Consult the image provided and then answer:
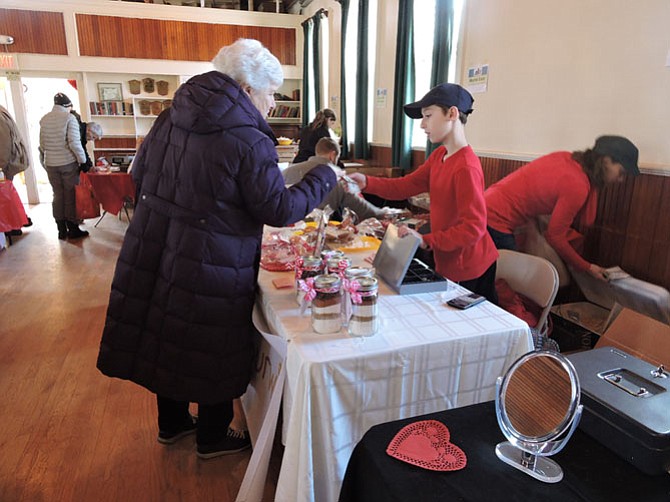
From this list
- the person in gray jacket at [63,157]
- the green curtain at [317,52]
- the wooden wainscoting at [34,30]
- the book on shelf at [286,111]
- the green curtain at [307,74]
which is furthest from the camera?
the book on shelf at [286,111]

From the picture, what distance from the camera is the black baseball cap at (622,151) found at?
235 cm

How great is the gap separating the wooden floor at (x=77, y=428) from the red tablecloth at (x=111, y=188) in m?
1.88

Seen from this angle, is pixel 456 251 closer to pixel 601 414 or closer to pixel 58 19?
pixel 601 414

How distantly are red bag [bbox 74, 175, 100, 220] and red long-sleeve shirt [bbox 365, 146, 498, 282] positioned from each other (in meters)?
4.34

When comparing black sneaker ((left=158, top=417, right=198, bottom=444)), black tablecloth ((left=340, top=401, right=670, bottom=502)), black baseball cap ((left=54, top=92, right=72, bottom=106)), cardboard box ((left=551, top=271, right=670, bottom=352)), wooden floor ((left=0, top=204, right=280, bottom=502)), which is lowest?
wooden floor ((left=0, top=204, right=280, bottom=502))

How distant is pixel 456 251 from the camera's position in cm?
189

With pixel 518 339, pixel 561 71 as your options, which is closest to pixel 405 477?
pixel 518 339

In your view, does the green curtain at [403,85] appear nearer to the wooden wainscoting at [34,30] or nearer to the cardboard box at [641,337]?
the cardboard box at [641,337]

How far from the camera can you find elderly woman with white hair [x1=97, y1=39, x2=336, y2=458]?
135cm

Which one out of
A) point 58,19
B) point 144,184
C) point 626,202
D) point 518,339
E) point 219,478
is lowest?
point 219,478

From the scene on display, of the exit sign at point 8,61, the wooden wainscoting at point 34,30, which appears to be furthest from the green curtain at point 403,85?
the exit sign at point 8,61

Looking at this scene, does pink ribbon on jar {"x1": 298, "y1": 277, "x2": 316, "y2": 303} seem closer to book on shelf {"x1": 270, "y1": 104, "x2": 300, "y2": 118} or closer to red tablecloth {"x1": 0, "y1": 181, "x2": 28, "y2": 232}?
red tablecloth {"x1": 0, "y1": 181, "x2": 28, "y2": 232}

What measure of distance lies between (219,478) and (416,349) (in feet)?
3.36

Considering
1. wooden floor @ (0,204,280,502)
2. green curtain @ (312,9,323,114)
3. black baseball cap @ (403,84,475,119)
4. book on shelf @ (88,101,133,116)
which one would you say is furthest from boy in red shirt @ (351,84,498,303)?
book on shelf @ (88,101,133,116)
